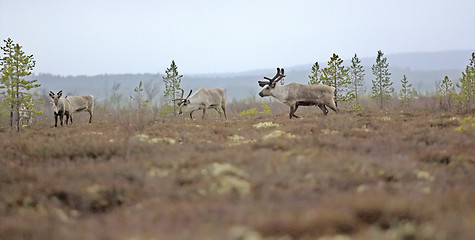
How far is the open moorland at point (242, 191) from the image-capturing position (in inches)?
147

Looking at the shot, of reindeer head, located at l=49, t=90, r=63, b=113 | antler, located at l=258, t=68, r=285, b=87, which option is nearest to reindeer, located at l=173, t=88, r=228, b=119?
antler, located at l=258, t=68, r=285, b=87

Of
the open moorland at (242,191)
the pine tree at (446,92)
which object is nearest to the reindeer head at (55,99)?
the open moorland at (242,191)

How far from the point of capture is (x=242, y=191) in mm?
4918

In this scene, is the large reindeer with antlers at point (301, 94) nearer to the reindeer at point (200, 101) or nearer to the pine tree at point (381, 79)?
the reindeer at point (200, 101)

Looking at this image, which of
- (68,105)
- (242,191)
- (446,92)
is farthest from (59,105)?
(446,92)

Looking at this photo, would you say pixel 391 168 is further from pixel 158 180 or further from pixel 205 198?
pixel 158 180

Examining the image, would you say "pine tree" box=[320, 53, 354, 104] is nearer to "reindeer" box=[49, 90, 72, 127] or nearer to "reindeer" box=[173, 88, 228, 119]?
"reindeer" box=[173, 88, 228, 119]

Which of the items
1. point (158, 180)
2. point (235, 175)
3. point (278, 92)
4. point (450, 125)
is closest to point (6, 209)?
point (158, 180)

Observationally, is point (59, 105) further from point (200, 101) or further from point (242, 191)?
point (242, 191)

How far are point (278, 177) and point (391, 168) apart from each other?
2.07m

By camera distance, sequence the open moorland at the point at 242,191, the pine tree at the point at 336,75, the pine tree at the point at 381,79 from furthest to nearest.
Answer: the pine tree at the point at 381,79, the pine tree at the point at 336,75, the open moorland at the point at 242,191

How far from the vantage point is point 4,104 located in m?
17.5

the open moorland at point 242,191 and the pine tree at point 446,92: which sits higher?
the pine tree at point 446,92

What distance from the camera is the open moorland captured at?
373cm
